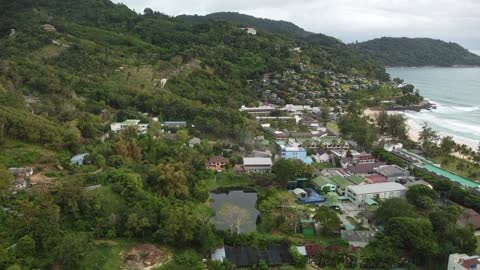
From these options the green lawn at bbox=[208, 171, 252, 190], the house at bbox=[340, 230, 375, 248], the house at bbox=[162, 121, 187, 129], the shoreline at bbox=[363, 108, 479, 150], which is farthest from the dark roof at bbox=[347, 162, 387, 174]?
the house at bbox=[162, 121, 187, 129]

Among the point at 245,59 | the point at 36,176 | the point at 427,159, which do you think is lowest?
the point at 427,159

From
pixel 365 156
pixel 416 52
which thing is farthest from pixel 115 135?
pixel 416 52

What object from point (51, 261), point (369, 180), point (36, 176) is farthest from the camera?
point (369, 180)

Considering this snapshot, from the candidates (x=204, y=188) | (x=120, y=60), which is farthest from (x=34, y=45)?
(x=204, y=188)

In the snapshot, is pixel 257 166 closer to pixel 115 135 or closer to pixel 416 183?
pixel 416 183

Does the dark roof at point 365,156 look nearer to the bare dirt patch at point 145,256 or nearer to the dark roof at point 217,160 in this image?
the dark roof at point 217,160

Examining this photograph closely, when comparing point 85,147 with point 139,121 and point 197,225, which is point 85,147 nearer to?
point 139,121

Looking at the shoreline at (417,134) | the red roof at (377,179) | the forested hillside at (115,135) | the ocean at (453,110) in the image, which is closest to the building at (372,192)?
the red roof at (377,179)
